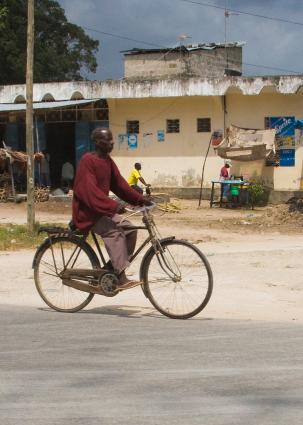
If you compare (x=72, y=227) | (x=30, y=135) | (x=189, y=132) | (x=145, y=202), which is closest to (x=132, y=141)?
(x=189, y=132)

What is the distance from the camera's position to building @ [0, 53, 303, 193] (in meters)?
20.8

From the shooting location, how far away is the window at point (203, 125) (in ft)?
71.6

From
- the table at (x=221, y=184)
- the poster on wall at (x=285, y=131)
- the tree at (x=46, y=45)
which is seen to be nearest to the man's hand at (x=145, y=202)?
the table at (x=221, y=184)

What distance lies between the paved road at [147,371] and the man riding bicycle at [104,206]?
651 millimetres

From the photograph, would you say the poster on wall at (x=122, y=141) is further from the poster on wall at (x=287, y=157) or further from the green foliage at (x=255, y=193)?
the poster on wall at (x=287, y=157)

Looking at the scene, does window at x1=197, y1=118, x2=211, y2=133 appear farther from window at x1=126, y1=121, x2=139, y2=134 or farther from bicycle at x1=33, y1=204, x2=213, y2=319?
bicycle at x1=33, y1=204, x2=213, y2=319

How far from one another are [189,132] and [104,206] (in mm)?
16111

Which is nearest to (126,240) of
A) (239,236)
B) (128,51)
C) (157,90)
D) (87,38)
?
(239,236)

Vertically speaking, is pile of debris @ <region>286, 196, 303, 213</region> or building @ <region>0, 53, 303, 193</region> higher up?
building @ <region>0, 53, 303, 193</region>

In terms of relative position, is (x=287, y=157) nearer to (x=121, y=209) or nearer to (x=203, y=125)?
(x=203, y=125)

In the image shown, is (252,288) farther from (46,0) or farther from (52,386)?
(46,0)

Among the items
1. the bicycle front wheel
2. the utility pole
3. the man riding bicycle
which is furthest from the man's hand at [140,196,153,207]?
the utility pole

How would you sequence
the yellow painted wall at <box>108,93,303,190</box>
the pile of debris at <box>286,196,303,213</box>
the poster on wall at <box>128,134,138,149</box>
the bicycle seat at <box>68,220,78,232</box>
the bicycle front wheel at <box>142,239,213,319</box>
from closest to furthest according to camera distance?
1. the bicycle front wheel at <box>142,239,213,319</box>
2. the bicycle seat at <box>68,220,78,232</box>
3. the pile of debris at <box>286,196,303,213</box>
4. the yellow painted wall at <box>108,93,303,190</box>
5. the poster on wall at <box>128,134,138,149</box>

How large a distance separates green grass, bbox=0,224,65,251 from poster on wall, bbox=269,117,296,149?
9970 mm
